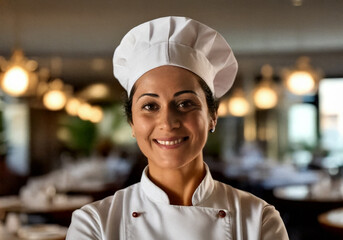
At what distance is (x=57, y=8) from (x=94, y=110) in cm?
771

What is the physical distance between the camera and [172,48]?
4.68 ft

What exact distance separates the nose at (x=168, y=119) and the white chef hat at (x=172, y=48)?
0.44 feet

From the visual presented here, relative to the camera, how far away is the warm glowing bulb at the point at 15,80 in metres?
5.19

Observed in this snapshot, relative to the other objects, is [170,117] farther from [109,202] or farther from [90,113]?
[90,113]

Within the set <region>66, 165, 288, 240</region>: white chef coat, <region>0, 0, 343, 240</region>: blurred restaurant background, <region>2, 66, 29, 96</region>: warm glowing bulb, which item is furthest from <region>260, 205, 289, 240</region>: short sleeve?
<region>2, 66, 29, 96</region>: warm glowing bulb

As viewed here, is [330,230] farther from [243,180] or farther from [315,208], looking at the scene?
[243,180]

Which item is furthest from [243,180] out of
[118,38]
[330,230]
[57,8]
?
[330,230]

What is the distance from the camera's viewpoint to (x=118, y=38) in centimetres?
877

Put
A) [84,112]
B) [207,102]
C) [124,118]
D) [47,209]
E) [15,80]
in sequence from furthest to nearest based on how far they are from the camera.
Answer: [84,112], [15,80], [47,209], [124,118], [207,102]

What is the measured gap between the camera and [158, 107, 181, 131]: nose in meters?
1.34

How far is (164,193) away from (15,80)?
411cm

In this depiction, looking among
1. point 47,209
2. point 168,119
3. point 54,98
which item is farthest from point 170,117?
point 54,98

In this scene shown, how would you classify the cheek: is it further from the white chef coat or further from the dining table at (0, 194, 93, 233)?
the dining table at (0, 194, 93, 233)

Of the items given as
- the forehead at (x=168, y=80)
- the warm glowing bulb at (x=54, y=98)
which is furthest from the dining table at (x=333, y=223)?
the warm glowing bulb at (x=54, y=98)
